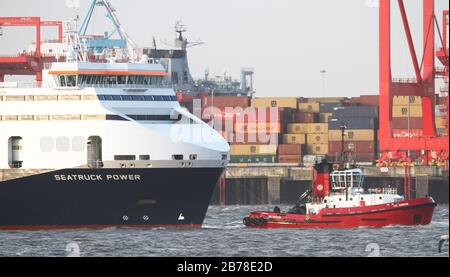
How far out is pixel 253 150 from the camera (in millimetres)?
125125

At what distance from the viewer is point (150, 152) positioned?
65.5 metres

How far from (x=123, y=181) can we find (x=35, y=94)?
6.06 meters

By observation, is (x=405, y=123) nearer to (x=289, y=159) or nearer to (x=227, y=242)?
(x=289, y=159)

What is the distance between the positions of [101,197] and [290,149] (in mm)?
60149

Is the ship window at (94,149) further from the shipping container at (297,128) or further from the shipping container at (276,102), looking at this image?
the shipping container at (276,102)

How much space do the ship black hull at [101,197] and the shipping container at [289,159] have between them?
5781 cm

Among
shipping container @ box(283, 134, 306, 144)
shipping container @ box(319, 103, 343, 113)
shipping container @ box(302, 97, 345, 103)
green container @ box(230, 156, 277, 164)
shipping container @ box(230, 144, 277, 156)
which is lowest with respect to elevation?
green container @ box(230, 156, 277, 164)

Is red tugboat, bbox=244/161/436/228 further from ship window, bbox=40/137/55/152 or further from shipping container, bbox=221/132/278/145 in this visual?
shipping container, bbox=221/132/278/145

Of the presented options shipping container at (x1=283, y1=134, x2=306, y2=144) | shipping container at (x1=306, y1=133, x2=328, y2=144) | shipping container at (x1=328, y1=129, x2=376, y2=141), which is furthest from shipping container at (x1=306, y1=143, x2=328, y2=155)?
shipping container at (x1=328, y1=129, x2=376, y2=141)

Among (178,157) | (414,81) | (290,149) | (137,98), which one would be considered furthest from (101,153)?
(290,149)

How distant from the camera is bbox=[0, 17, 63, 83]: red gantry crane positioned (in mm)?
84000

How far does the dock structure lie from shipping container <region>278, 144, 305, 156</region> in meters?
7.25

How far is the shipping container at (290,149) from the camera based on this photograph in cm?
12381

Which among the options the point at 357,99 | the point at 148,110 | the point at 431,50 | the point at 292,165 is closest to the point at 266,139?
the point at 292,165
